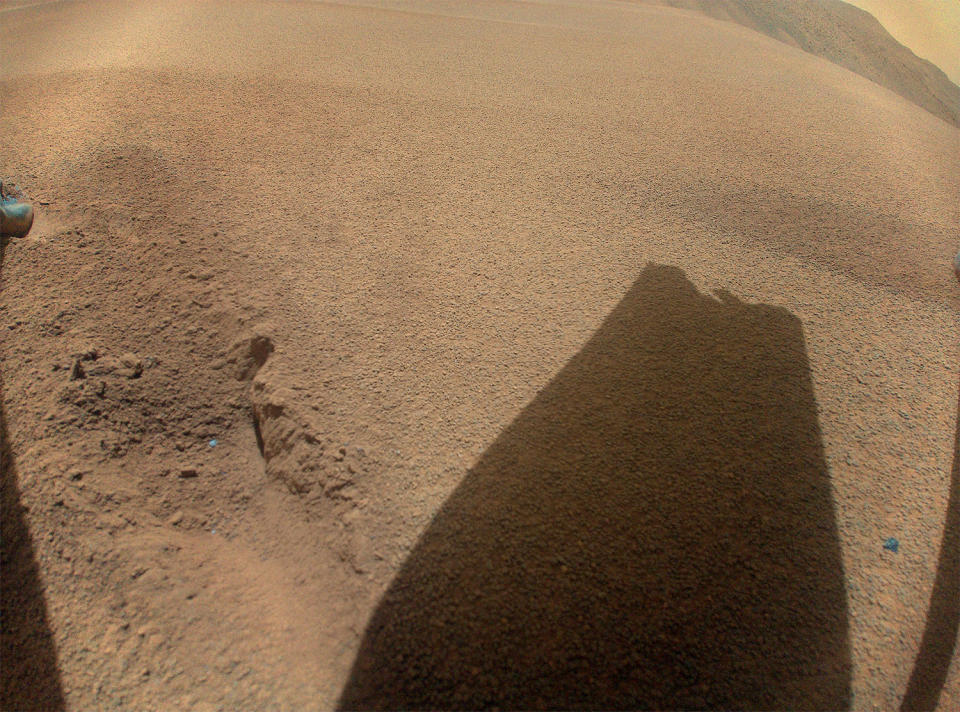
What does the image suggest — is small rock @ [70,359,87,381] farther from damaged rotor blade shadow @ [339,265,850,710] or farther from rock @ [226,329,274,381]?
damaged rotor blade shadow @ [339,265,850,710]

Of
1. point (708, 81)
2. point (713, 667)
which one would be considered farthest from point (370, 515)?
point (708, 81)

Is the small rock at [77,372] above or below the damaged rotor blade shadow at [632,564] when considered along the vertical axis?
below

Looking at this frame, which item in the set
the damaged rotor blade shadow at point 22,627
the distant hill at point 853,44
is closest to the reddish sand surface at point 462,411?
the damaged rotor blade shadow at point 22,627

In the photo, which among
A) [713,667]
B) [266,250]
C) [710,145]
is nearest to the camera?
[713,667]

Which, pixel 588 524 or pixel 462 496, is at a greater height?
pixel 588 524

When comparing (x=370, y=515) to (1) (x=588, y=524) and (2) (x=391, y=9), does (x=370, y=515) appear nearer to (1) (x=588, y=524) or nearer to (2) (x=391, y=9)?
(1) (x=588, y=524)

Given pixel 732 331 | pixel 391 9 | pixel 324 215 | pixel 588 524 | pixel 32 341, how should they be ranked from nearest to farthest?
pixel 588 524 → pixel 32 341 → pixel 732 331 → pixel 324 215 → pixel 391 9

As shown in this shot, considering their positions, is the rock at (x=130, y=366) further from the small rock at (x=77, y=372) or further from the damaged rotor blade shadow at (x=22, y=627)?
the damaged rotor blade shadow at (x=22, y=627)
